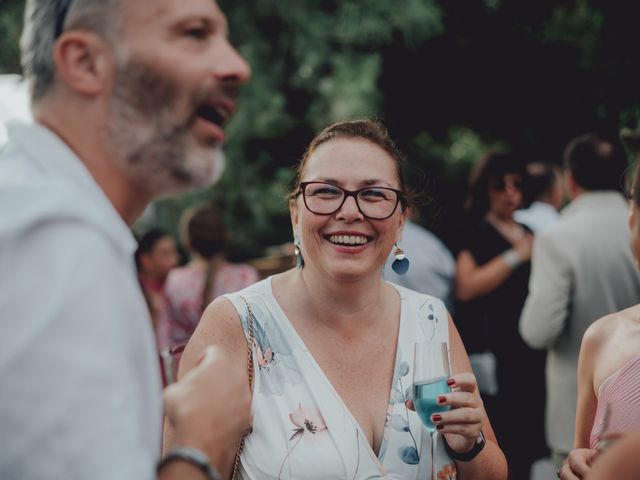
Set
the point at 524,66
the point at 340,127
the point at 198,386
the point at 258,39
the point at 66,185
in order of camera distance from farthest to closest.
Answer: the point at 524,66, the point at 258,39, the point at 340,127, the point at 198,386, the point at 66,185

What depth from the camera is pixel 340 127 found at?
2830 millimetres

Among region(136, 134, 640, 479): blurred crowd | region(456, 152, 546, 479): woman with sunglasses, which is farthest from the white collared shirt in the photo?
region(456, 152, 546, 479): woman with sunglasses

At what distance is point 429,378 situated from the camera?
2230 millimetres

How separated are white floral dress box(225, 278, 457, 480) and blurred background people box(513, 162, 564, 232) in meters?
2.77

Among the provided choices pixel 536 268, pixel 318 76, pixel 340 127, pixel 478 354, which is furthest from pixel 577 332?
pixel 318 76

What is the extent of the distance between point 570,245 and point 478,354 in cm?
104

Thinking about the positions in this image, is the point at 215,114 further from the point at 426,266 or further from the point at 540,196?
the point at 540,196

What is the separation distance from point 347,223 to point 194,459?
4.98ft

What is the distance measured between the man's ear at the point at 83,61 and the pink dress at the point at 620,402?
1.65 metres

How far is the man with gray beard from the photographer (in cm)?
105

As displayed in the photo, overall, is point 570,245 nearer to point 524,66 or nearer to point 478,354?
point 478,354

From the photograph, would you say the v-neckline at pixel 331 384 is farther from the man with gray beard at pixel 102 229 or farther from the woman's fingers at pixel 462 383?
the man with gray beard at pixel 102 229

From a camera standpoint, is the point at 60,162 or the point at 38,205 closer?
the point at 38,205

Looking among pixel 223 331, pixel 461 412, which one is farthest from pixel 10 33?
pixel 461 412
